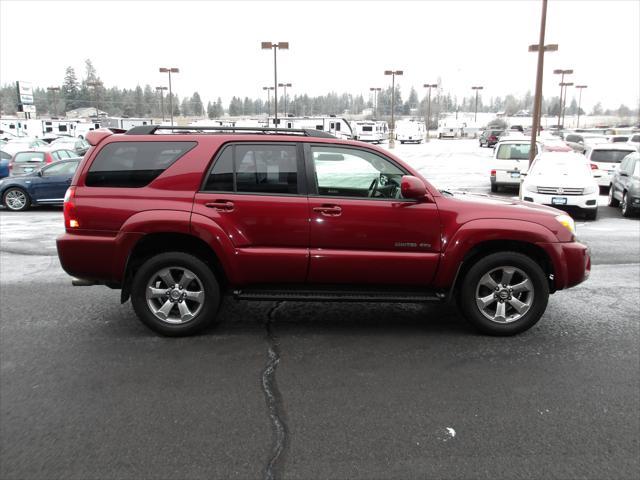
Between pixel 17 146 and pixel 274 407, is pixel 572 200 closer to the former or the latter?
pixel 274 407

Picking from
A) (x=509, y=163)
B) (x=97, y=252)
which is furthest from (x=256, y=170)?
(x=509, y=163)

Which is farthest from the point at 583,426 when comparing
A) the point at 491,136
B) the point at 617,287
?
the point at 491,136

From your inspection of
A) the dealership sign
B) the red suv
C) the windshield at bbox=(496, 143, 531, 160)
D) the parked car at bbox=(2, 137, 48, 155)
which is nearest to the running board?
the red suv

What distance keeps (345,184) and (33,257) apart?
20.7ft

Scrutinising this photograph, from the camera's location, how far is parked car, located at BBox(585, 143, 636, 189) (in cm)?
A: 1812

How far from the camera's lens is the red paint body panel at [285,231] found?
4793 mm

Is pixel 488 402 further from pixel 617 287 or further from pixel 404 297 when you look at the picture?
pixel 617 287

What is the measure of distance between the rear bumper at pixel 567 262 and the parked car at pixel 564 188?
833 centimetres

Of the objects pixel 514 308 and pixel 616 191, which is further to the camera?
pixel 616 191

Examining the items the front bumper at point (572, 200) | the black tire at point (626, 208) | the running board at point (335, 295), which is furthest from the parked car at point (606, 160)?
the running board at point (335, 295)

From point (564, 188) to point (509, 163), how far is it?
5046 millimetres

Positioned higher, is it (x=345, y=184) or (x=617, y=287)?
(x=345, y=184)

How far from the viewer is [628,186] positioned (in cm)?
1365

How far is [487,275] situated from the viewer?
4.98 meters
